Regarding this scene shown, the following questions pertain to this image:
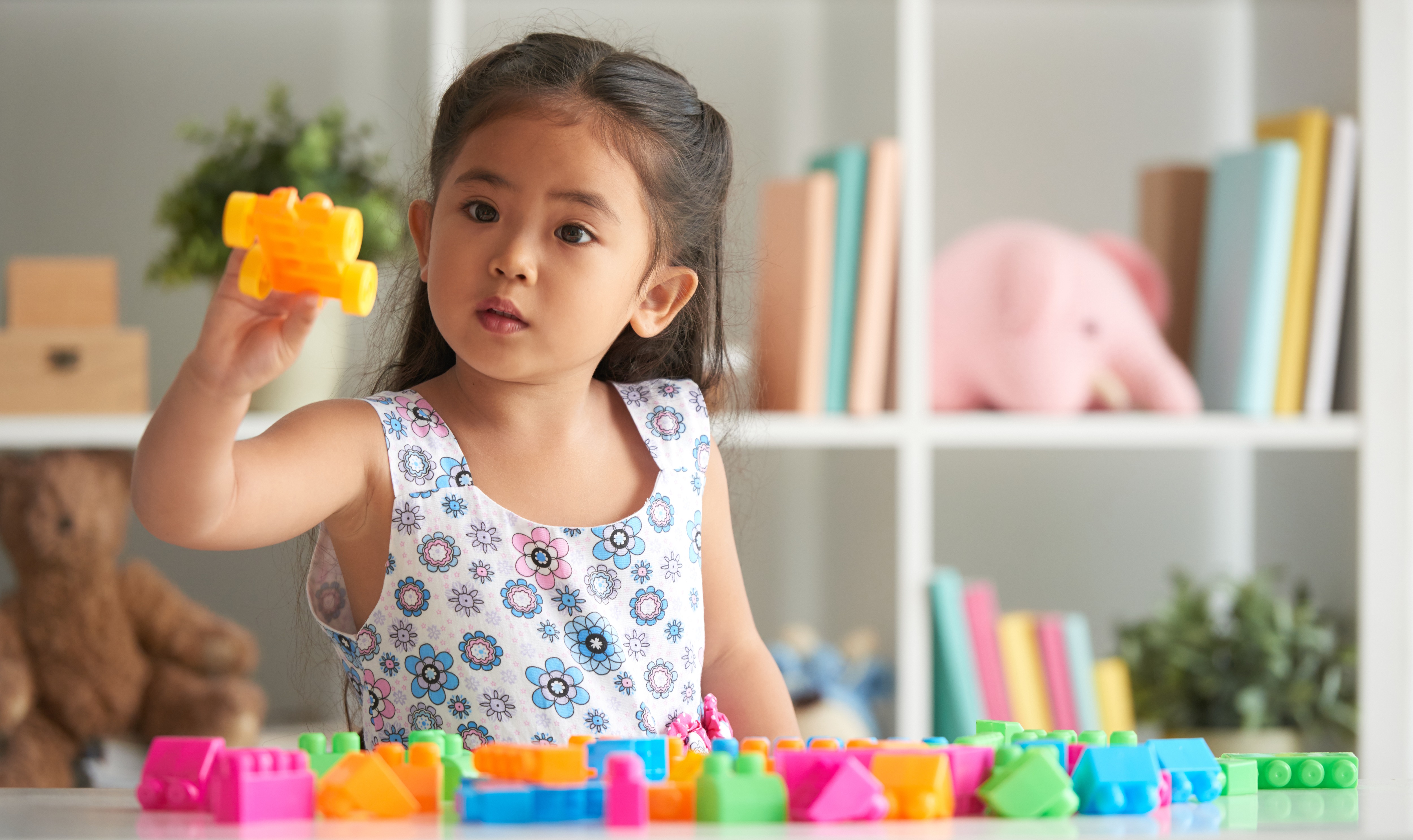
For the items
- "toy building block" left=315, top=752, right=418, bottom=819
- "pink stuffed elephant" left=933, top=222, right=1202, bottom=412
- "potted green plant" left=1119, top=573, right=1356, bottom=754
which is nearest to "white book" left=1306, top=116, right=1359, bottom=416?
"pink stuffed elephant" left=933, top=222, right=1202, bottom=412

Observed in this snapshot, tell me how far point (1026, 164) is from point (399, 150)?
3.00 feet

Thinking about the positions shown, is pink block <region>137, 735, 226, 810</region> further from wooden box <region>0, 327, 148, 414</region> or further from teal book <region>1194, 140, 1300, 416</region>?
teal book <region>1194, 140, 1300, 416</region>

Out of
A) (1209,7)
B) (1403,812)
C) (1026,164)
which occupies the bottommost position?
(1403,812)

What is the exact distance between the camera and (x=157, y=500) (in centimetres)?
56

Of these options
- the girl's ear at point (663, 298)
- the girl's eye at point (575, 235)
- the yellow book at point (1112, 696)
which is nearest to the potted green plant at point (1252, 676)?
the yellow book at point (1112, 696)

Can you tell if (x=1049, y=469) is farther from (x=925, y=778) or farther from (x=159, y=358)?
(x=925, y=778)

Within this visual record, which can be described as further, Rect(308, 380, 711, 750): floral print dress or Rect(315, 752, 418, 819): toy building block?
Rect(308, 380, 711, 750): floral print dress

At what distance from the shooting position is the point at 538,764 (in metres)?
0.45

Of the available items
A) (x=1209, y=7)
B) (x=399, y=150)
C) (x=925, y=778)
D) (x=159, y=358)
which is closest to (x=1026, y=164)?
(x=1209, y=7)

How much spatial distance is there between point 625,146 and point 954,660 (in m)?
0.87

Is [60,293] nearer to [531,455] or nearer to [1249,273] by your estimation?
[531,455]

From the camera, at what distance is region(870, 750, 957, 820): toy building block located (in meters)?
0.47

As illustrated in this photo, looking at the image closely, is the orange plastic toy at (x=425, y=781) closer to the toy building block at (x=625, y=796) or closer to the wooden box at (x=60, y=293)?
the toy building block at (x=625, y=796)

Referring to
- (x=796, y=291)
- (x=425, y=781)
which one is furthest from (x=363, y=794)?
(x=796, y=291)
